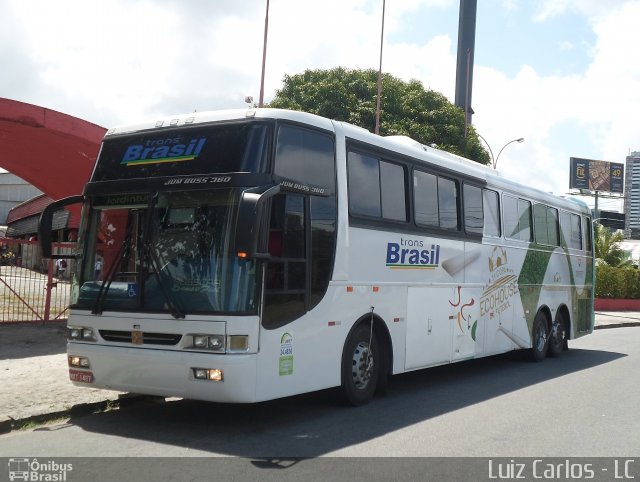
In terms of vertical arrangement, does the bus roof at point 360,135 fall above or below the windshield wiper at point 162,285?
above

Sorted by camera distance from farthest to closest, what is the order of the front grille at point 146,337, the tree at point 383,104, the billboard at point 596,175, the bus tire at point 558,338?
the billboard at point 596,175, the tree at point 383,104, the bus tire at point 558,338, the front grille at point 146,337

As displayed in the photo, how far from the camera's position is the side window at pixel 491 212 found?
11.9 metres

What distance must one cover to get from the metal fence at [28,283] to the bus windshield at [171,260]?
7046 mm

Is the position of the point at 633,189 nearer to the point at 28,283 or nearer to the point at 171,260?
the point at 28,283

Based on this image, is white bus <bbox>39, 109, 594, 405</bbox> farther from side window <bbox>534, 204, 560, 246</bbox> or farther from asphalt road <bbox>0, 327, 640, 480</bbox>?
side window <bbox>534, 204, 560, 246</bbox>

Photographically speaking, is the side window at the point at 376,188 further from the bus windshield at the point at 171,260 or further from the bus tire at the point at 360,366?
the bus windshield at the point at 171,260

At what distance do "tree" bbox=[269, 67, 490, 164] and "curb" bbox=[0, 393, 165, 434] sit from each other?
2896 cm

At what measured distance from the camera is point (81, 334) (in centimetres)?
755

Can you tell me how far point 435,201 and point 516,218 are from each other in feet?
11.3

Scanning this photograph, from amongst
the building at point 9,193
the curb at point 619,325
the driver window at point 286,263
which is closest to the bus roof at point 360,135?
the driver window at point 286,263

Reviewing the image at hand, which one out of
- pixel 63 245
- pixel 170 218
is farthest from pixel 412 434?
pixel 63 245

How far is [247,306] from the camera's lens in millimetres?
6801

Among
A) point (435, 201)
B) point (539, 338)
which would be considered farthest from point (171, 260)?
point (539, 338)

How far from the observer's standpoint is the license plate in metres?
7.41
